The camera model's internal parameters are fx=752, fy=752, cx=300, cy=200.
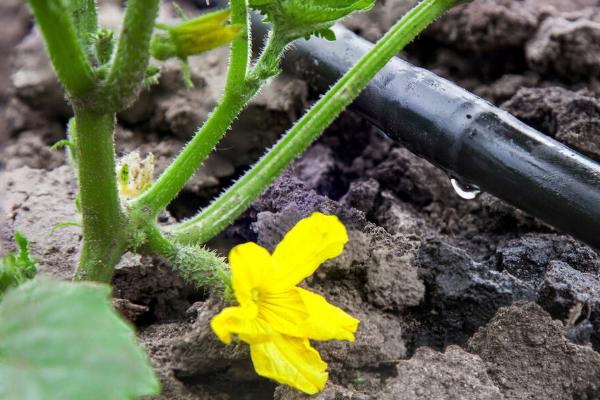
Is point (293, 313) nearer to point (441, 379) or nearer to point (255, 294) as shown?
point (255, 294)

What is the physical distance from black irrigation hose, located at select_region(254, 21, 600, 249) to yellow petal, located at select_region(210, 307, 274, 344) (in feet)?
2.83

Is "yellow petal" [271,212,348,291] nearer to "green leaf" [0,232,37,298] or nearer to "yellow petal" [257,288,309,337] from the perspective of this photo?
"yellow petal" [257,288,309,337]

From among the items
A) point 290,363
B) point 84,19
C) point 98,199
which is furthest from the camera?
point 84,19

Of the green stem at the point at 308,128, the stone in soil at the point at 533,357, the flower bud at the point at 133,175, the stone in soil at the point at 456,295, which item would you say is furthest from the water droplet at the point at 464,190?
the flower bud at the point at 133,175

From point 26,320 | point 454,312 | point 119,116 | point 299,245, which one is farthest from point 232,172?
point 26,320

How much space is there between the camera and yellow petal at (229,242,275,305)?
1.34 meters

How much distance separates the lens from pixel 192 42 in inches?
52.4

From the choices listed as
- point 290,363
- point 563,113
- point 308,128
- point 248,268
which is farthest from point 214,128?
point 563,113

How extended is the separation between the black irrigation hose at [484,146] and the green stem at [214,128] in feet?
2.21

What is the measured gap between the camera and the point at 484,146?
200 cm

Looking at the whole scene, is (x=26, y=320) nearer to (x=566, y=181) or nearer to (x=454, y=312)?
(x=454, y=312)

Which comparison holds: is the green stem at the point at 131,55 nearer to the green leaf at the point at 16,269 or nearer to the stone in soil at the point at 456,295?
the green leaf at the point at 16,269

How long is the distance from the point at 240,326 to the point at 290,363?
0.47 ft

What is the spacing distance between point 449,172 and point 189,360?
3.18ft
